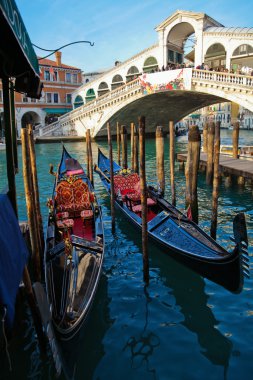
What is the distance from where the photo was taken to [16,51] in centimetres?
286

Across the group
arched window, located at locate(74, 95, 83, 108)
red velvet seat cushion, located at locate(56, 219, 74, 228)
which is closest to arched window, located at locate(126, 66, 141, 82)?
arched window, located at locate(74, 95, 83, 108)

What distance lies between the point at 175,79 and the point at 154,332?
1641 cm

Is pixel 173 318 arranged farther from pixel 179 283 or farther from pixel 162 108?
pixel 162 108

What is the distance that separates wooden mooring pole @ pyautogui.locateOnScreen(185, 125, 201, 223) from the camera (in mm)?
5984

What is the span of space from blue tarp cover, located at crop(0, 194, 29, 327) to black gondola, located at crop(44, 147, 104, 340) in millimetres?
787

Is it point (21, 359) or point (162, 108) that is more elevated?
point (162, 108)

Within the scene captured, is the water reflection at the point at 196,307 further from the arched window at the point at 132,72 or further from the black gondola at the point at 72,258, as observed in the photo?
the arched window at the point at 132,72

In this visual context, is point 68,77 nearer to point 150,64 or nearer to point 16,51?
point 150,64

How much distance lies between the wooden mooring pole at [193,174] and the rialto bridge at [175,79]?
9912 mm

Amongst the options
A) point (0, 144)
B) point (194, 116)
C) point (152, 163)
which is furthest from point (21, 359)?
point (194, 116)

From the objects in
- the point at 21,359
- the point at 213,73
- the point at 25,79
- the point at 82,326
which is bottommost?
the point at 21,359

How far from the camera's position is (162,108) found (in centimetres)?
2384

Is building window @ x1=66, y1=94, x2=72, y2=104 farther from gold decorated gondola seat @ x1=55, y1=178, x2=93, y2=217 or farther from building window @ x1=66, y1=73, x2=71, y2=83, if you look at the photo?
gold decorated gondola seat @ x1=55, y1=178, x2=93, y2=217

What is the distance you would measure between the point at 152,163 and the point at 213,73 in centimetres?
575
